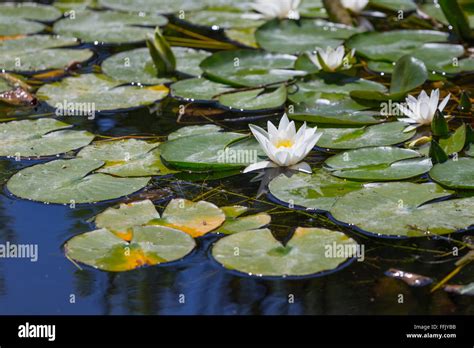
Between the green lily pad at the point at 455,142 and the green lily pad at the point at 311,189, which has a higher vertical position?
the green lily pad at the point at 455,142

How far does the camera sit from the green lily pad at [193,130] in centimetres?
371

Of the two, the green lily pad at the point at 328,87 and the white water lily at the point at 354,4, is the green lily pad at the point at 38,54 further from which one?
the white water lily at the point at 354,4

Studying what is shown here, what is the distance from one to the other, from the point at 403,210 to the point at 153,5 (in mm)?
3295

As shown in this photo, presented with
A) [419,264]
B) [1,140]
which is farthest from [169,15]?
[419,264]

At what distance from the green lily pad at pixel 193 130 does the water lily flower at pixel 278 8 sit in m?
1.44

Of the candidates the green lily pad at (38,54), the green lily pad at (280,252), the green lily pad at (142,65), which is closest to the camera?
the green lily pad at (280,252)

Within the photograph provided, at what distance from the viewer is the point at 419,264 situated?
2686 mm

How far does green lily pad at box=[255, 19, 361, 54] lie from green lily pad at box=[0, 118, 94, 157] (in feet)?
4.66

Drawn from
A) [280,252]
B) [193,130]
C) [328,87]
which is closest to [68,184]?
[193,130]

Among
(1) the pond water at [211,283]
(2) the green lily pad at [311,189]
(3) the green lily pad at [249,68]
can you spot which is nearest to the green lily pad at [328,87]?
(3) the green lily pad at [249,68]

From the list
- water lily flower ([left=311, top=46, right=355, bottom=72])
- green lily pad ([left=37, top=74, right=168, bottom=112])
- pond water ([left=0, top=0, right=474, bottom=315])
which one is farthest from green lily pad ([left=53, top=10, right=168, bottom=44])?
pond water ([left=0, top=0, right=474, bottom=315])

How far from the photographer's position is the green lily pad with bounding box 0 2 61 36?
5297 mm
